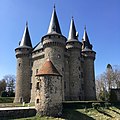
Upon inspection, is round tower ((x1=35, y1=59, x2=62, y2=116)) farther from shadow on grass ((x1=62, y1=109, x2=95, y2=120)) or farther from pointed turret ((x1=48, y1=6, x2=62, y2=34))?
pointed turret ((x1=48, y1=6, x2=62, y2=34))

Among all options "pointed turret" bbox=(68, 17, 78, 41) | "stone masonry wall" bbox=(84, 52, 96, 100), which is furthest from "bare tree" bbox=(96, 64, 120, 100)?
"pointed turret" bbox=(68, 17, 78, 41)

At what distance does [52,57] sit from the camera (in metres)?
34.0

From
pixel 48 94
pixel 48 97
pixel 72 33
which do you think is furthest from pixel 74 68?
pixel 48 97

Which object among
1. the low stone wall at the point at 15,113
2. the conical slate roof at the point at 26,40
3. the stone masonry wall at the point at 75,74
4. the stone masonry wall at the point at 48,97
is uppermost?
the conical slate roof at the point at 26,40

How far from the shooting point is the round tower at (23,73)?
39.4 m

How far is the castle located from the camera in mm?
34812

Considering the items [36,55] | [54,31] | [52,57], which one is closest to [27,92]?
[36,55]

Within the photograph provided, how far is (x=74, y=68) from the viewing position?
39.0 metres

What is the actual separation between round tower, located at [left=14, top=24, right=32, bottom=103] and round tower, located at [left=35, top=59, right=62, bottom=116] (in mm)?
15183

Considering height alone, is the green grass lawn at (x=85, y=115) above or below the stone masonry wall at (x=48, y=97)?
below

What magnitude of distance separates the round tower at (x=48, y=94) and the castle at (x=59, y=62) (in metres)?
5.75

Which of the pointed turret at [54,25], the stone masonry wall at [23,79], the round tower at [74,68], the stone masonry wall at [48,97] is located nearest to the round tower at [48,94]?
the stone masonry wall at [48,97]

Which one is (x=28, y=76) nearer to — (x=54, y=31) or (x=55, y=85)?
(x=54, y=31)

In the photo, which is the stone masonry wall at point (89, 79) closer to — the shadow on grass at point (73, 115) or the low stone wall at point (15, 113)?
the shadow on grass at point (73, 115)
